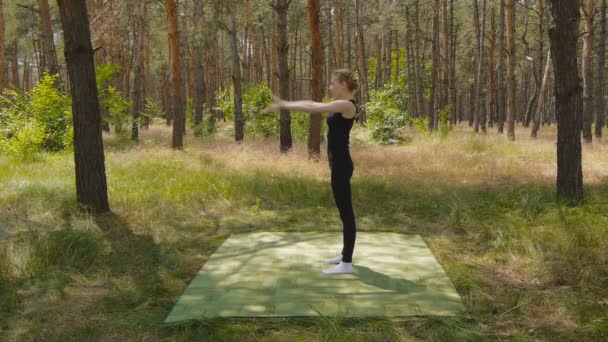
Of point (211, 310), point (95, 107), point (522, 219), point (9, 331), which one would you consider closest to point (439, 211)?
point (522, 219)

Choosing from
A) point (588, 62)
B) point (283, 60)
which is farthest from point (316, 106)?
point (588, 62)

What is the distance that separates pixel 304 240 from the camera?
650 centimetres

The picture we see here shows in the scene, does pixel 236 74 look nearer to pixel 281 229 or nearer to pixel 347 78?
pixel 281 229

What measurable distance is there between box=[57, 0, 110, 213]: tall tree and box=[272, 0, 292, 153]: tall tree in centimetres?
759

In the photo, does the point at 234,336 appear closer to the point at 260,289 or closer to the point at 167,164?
the point at 260,289

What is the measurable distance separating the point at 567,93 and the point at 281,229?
4.70m

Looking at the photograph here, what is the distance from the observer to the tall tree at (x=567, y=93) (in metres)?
7.07

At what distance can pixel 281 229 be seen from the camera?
23.4 ft

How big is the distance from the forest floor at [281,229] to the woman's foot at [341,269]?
105 centimetres

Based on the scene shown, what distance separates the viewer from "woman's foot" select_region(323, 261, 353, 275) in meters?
5.07

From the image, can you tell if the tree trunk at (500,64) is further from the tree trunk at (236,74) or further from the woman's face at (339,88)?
the woman's face at (339,88)

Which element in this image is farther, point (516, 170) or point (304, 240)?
point (516, 170)

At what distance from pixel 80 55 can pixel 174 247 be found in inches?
122

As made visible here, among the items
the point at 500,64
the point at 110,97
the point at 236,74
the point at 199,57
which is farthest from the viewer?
the point at 500,64
